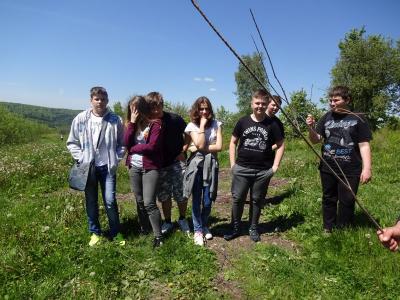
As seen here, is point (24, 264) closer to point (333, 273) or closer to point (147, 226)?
point (147, 226)

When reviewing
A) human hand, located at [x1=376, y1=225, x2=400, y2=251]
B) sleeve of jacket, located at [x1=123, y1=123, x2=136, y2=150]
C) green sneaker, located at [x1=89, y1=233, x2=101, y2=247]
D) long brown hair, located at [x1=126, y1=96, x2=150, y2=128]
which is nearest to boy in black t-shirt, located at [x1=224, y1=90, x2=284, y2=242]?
long brown hair, located at [x1=126, y1=96, x2=150, y2=128]

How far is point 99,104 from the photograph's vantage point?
4820 millimetres

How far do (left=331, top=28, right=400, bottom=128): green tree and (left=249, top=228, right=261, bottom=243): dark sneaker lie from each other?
33021 mm

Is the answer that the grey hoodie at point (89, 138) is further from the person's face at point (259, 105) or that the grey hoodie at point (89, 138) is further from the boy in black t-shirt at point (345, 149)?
the boy in black t-shirt at point (345, 149)

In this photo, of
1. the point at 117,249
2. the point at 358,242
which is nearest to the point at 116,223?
the point at 117,249

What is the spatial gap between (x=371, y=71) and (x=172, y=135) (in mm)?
36295

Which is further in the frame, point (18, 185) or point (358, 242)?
point (18, 185)

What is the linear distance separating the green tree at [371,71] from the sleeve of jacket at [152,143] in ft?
111

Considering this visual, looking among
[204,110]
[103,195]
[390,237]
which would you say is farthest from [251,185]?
[390,237]

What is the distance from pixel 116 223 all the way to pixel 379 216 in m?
4.37

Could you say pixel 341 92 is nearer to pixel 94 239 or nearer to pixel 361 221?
pixel 361 221

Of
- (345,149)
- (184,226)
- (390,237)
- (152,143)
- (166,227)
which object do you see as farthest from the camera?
(166,227)

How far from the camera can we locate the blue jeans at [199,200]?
5105 mm

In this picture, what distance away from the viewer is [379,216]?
19.2ft
